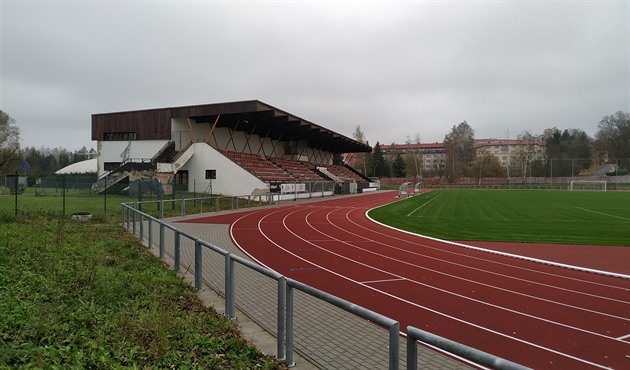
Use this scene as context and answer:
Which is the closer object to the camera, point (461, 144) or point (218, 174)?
point (218, 174)

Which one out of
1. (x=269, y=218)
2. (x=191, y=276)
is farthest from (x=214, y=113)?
(x=191, y=276)

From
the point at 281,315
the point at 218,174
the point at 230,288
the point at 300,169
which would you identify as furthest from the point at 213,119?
the point at 281,315

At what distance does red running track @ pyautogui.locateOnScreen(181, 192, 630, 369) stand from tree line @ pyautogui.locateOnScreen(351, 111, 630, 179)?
91355mm

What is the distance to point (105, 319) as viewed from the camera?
5.50 metres

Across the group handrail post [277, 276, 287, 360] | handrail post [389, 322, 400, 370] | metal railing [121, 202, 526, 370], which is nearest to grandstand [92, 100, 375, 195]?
metal railing [121, 202, 526, 370]

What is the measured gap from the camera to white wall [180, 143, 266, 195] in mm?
38875

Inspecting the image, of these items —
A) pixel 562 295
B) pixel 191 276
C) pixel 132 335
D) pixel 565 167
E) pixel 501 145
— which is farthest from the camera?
pixel 501 145

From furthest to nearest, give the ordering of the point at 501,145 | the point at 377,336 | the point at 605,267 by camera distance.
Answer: the point at 501,145
the point at 605,267
the point at 377,336

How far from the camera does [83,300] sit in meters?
6.35

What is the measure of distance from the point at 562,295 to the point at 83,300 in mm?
8520

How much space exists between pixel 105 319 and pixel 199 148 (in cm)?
3742

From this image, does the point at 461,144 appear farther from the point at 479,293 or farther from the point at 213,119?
the point at 479,293

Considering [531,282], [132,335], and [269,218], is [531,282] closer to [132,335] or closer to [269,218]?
[132,335]

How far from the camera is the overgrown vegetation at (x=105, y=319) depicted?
Answer: 4273mm
